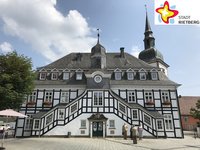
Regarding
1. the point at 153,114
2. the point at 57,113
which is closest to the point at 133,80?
the point at 153,114

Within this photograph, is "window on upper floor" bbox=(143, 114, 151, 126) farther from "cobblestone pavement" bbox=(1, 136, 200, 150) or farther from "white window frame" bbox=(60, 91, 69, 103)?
"white window frame" bbox=(60, 91, 69, 103)

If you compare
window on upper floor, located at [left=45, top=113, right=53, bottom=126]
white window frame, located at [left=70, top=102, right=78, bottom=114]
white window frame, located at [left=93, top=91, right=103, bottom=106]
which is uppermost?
white window frame, located at [left=93, top=91, right=103, bottom=106]

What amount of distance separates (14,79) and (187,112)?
36506mm

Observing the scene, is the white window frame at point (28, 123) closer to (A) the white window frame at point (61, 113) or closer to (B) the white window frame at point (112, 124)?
(A) the white window frame at point (61, 113)

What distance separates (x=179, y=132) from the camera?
68.2 feet

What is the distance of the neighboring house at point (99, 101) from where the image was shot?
20016 mm

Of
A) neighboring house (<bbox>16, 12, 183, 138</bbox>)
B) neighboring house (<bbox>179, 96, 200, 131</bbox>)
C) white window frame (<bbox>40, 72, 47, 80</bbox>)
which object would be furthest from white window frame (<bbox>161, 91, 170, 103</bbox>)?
white window frame (<bbox>40, 72, 47, 80</bbox>)

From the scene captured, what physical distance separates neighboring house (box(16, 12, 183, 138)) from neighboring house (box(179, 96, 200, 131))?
17.1m

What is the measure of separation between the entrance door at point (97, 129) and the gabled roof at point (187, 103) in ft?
82.8

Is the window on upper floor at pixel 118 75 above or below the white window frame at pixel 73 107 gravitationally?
above

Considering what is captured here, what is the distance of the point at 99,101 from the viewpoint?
2123 centimetres

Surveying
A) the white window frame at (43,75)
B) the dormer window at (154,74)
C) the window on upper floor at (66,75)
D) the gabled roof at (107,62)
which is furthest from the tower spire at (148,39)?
the white window frame at (43,75)

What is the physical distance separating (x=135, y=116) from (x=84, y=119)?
22.2ft

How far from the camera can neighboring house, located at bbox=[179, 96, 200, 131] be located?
35.7 meters
